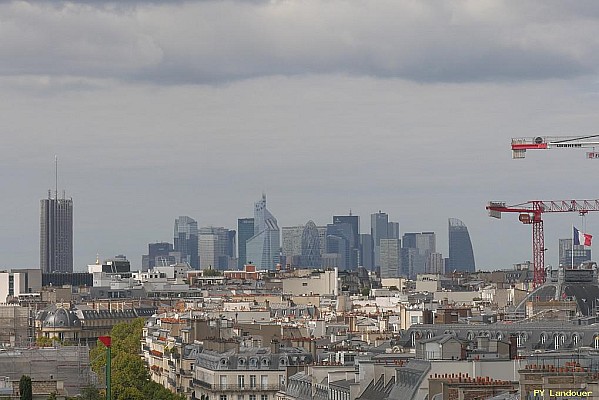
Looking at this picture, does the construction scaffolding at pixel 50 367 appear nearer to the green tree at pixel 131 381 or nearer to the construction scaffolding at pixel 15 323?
the green tree at pixel 131 381

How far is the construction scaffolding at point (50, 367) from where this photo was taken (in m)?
92.9

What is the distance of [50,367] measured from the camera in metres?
95.6

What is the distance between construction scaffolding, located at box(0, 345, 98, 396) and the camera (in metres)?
92.9

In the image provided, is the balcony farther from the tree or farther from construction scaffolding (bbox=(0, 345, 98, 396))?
the tree

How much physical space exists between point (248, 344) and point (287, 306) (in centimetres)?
6609

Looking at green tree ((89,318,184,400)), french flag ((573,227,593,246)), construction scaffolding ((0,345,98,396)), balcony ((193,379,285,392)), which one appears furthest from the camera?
french flag ((573,227,593,246))

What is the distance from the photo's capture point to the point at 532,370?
50281mm

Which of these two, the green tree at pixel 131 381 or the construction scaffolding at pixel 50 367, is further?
the green tree at pixel 131 381

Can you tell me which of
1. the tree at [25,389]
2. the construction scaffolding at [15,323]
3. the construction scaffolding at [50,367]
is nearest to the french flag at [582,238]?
the construction scaffolding at [15,323]

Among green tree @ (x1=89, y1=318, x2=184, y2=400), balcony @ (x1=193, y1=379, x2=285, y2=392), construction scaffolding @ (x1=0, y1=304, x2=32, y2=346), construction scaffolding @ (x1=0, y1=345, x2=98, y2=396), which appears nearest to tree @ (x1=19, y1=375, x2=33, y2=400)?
construction scaffolding @ (x1=0, y1=345, x2=98, y2=396)

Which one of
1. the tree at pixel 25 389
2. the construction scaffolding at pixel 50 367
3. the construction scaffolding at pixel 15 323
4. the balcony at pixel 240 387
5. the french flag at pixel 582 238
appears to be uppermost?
the french flag at pixel 582 238

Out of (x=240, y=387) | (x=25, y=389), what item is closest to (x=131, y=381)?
(x=240, y=387)

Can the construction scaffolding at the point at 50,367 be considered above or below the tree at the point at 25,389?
above

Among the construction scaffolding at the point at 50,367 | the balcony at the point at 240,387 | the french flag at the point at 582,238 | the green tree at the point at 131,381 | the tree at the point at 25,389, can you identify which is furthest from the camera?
the french flag at the point at 582,238
